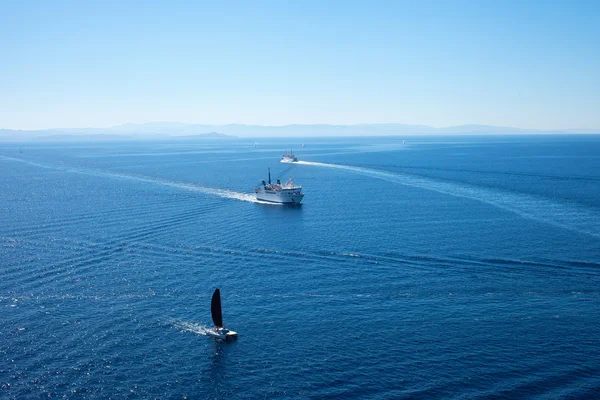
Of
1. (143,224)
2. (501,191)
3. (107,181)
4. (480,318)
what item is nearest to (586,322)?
(480,318)

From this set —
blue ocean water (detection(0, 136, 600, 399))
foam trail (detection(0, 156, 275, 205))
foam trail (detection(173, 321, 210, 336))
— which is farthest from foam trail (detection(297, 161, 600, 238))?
foam trail (detection(173, 321, 210, 336))

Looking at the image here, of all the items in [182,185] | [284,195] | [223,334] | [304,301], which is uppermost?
[182,185]

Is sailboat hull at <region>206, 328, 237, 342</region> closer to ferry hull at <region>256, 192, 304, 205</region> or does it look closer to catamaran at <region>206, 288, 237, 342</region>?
catamaran at <region>206, 288, 237, 342</region>

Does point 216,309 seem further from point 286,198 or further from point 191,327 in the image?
point 286,198

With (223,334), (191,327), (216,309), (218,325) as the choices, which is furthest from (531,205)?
(191,327)

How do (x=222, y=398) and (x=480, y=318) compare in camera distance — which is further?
(x=480, y=318)

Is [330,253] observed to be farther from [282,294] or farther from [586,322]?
[586,322]
